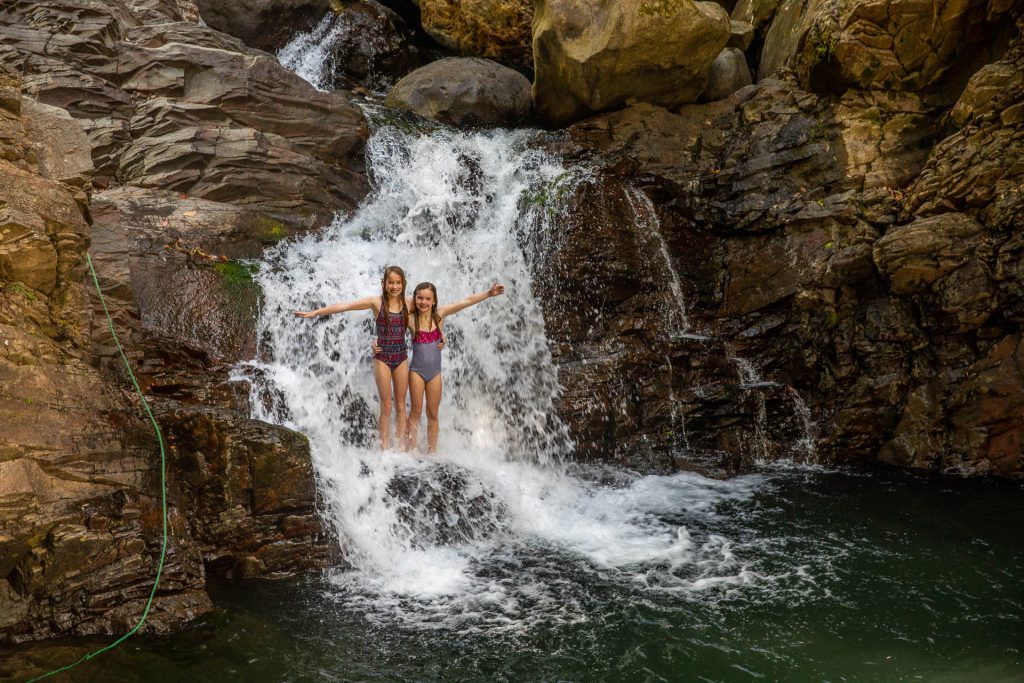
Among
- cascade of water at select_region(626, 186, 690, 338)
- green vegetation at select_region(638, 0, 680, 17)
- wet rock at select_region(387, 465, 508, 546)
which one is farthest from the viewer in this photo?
green vegetation at select_region(638, 0, 680, 17)

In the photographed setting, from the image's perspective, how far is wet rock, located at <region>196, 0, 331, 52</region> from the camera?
43.7 feet

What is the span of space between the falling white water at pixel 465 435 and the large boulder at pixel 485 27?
3.17m

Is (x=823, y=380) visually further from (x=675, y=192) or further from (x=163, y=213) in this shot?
(x=163, y=213)

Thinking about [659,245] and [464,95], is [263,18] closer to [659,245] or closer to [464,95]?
[464,95]

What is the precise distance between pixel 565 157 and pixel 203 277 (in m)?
5.38

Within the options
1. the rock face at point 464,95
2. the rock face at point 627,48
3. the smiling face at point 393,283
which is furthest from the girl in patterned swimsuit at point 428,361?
the rock face at point 464,95

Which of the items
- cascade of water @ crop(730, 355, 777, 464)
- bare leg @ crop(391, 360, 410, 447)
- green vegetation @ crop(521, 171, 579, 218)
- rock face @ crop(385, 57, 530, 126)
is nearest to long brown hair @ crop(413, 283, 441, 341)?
bare leg @ crop(391, 360, 410, 447)

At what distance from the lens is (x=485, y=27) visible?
13352mm

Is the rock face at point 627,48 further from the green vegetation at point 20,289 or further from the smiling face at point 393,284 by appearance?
the green vegetation at point 20,289

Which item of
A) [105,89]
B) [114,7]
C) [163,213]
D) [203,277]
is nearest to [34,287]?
[203,277]

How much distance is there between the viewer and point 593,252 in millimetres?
9172

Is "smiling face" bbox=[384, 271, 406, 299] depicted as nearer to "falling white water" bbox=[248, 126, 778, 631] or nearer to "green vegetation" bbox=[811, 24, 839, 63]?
"falling white water" bbox=[248, 126, 778, 631]

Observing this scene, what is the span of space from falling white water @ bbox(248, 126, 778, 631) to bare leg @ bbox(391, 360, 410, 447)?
0.96ft

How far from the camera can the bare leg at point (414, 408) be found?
725cm
